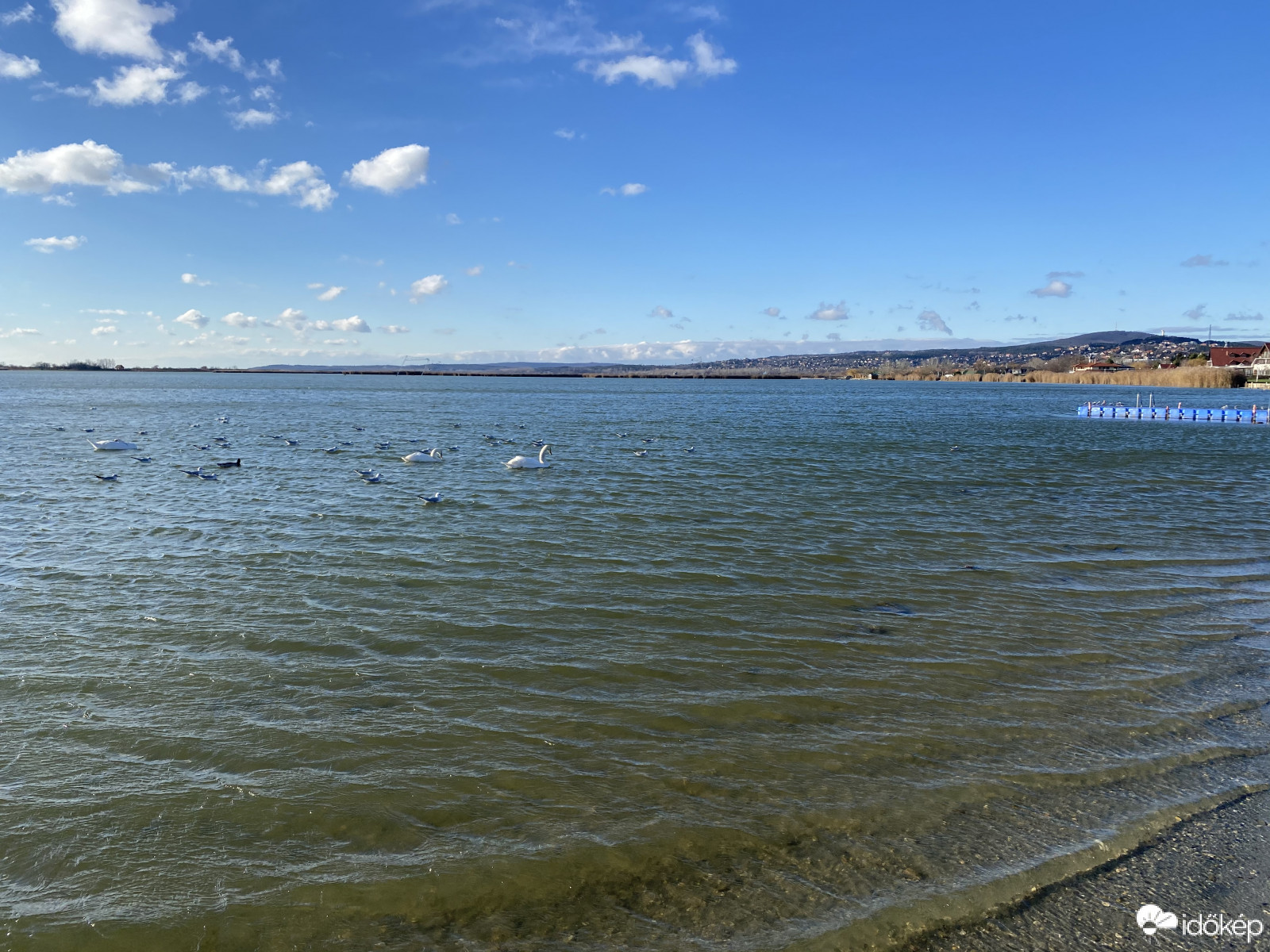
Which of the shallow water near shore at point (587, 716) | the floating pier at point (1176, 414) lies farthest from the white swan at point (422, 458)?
the floating pier at point (1176, 414)

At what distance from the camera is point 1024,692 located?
7312 millimetres

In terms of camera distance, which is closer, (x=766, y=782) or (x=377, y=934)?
(x=377, y=934)

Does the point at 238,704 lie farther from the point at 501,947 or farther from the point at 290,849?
the point at 501,947

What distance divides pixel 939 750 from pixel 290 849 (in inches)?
199

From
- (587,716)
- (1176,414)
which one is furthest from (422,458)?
(1176,414)

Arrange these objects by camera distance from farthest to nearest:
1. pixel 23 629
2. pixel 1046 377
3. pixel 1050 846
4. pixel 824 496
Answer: pixel 1046 377 < pixel 824 496 < pixel 23 629 < pixel 1050 846

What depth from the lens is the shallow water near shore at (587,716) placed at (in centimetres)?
446

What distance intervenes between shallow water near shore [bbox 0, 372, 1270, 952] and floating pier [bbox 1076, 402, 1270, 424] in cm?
4941

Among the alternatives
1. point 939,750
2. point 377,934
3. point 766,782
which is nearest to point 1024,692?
point 939,750

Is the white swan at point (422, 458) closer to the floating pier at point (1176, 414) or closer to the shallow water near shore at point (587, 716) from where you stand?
the shallow water near shore at point (587, 716)

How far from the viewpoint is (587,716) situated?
6738 mm

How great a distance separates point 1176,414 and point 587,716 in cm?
6985

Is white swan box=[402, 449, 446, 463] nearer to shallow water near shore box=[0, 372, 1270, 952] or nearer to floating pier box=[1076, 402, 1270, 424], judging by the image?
shallow water near shore box=[0, 372, 1270, 952]

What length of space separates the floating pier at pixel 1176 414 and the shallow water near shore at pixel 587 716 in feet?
162
